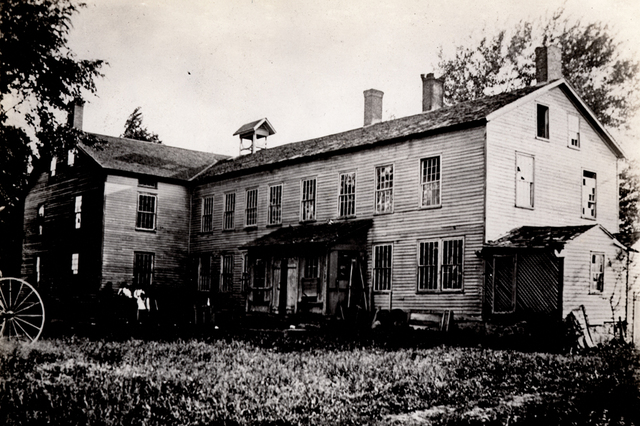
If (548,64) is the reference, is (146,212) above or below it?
below

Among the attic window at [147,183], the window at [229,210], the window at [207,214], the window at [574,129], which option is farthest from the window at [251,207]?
the window at [574,129]

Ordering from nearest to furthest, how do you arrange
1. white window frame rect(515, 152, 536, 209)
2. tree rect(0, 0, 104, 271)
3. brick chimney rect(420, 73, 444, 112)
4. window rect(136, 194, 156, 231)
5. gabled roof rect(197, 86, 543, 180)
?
tree rect(0, 0, 104, 271) → white window frame rect(515, 152, 536, 209) → gabled roof rect(197, 86, 543, 180) → brick chimney rect(420, 73, 444, 112) → window rect(136, 194, 156, 231)

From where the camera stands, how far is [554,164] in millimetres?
24062

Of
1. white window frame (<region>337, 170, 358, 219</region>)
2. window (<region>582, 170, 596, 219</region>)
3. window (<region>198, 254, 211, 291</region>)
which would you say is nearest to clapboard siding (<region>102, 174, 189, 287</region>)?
window (<region>198, 254, 211, 291</region>)

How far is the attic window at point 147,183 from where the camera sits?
32.8 m

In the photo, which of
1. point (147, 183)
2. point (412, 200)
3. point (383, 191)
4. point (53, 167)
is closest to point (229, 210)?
point (147, 183)

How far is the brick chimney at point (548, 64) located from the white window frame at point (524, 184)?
371 centimetres

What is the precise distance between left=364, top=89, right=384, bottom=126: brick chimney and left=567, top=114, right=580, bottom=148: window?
8.53 metres

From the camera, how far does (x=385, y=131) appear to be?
1030 inches

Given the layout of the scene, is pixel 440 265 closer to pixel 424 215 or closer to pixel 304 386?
pixel 424 215

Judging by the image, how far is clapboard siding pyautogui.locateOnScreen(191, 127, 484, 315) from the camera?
21.8m

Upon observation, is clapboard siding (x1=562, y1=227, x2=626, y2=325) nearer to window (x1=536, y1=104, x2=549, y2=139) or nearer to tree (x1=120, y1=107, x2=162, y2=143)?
window (x1=536, y1=104, x2=549, y2=139)

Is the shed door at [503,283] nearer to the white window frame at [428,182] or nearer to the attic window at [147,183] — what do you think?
the white window frame at [428,182]

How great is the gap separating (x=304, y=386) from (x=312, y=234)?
48.4ft
